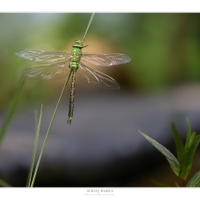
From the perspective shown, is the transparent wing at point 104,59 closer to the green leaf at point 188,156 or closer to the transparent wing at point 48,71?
the transparent wing at point 48,71

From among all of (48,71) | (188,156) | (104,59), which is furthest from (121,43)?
(188,156)

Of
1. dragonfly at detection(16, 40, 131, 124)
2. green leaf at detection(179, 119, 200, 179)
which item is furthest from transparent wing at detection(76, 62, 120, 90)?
green leaf at detection(179, 119, 200, 179)

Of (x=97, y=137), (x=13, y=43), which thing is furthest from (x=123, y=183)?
(x=13, y=43)

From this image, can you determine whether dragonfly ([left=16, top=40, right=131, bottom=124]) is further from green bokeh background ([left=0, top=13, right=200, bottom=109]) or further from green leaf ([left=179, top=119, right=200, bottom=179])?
green leaf ([left=179, top=119, right=200, bottom=179])
